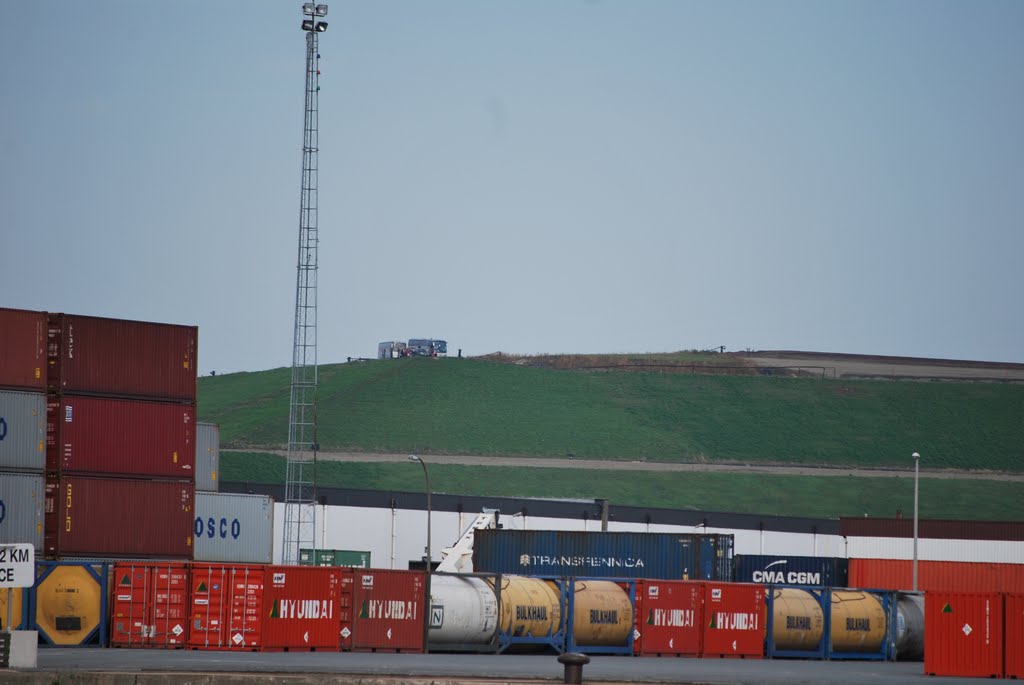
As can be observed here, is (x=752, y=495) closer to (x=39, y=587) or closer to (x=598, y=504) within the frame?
(x=598, y=504)

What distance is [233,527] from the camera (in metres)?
59.0

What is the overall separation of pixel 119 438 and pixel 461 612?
11.3 metres

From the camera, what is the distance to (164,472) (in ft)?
139

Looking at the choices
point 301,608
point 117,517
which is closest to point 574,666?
point 301,608

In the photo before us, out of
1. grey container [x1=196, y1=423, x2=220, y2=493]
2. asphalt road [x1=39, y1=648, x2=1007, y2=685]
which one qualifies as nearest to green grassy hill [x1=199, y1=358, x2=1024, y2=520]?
grey container [x1=196, y1=423, x2=220, y2=493]

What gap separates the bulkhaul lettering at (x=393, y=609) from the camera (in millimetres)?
43062

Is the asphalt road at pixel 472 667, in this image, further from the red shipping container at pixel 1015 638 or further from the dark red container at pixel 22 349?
the dark red container at pixel 22 349

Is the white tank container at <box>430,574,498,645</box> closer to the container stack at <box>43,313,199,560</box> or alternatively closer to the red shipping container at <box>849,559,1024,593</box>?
the container stack at <box>43,313,199,560</box>

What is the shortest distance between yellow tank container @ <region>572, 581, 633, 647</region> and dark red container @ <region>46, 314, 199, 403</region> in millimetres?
13455

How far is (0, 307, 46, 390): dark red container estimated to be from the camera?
39.6 meters

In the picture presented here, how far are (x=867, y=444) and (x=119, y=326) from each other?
116 metres

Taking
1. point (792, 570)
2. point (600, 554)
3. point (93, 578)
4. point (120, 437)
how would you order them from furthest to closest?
point (792, 570), point (600, 554), point (120, 437), point (93, 578)

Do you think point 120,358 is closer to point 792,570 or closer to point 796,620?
point 796,620

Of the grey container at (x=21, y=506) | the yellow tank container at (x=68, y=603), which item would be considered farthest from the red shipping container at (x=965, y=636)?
the grey container at (x=21, y=506)
